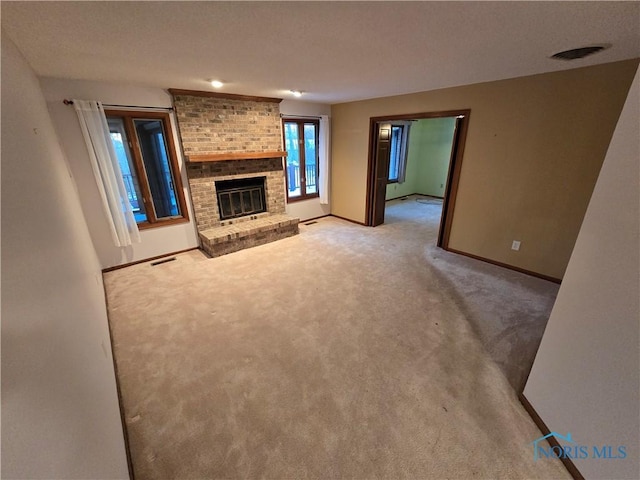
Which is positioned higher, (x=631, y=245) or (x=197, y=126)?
(x=197, y=126)

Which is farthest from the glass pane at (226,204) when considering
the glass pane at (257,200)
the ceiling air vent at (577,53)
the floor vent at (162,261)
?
the ceiling air vent at (577,53)

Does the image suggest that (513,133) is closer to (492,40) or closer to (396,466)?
(492,40)

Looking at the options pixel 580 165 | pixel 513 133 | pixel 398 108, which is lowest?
pixel 580 165

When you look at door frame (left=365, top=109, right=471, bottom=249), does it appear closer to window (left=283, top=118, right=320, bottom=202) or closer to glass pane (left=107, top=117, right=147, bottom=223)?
window (left=283, top=118, right=320, bottom=202)

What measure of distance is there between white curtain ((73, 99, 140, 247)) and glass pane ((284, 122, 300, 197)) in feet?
8.19

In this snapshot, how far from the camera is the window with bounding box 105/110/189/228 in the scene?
125 inches

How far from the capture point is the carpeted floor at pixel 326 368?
1.37m

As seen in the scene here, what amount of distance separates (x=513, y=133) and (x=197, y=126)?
3.88 m

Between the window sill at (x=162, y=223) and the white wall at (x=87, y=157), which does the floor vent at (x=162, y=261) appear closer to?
the white wall at (x=87, y=157)

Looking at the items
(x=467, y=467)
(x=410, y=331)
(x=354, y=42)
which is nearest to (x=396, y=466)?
(x=467, y=467)

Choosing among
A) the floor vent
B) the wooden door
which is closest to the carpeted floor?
the floor vent

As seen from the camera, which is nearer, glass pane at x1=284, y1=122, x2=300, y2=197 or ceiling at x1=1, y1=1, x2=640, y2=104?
ceiling at x1=1, y1=1, x2=640, y2=104

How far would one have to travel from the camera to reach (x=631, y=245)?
1.05 m

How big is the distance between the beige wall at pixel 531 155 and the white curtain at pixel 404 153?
2866 mm
